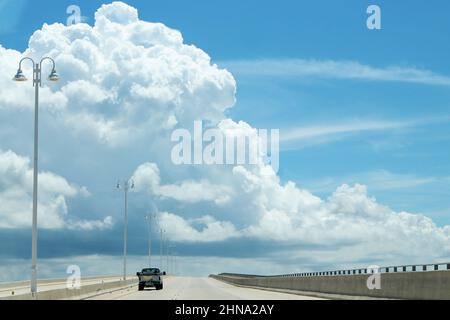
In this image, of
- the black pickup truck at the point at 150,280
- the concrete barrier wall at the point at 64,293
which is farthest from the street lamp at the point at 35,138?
the black pickup truck at the point at 150,280

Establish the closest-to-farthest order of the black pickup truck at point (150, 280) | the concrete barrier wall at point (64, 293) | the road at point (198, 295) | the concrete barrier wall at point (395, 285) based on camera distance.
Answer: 1. the concrete barrier wall at point (395, 285)
2. the concrete barrier wall at point (64, 293)
3. the road at point (198, 295)
4. the black pickup truck at point (150, 280)

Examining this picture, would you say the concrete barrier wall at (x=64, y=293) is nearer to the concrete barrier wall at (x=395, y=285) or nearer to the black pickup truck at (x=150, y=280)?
the black pickup truck at (x=150, y=280)

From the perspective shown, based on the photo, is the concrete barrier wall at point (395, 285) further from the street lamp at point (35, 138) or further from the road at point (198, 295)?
the street lamp at point (35, 138)

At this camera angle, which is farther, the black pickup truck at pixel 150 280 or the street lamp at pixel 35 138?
the black pickup truck at pixel 150 280

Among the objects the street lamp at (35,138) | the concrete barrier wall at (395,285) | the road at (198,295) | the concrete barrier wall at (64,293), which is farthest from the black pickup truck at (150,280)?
the street lamp at (35,138)

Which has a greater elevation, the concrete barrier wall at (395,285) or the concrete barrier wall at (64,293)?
the concrete barrier wall at (395,285)

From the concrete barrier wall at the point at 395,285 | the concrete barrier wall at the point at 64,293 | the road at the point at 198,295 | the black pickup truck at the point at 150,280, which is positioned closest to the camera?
the concrete barrier wall at the point at 395,285

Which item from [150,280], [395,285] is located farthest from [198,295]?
[150,280]

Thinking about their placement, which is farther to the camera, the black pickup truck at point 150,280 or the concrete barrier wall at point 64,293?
the black pickup truck at point 150,280
